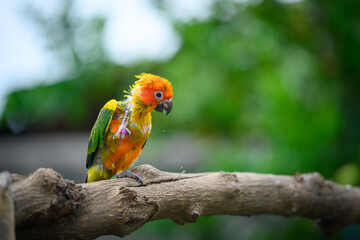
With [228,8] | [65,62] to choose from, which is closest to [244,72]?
[228,8]

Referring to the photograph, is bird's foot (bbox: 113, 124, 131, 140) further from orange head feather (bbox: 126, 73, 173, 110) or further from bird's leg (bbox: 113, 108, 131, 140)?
orange head feather (bbox: 126, 73, 173, 110)

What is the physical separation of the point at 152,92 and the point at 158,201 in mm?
453

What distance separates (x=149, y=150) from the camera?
10.9ft

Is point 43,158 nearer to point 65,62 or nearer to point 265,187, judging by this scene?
point 65,62

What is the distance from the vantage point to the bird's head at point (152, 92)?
55.4 inches

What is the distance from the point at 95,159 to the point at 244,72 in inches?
103

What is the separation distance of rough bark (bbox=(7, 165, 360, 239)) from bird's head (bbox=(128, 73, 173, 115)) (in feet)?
0.90

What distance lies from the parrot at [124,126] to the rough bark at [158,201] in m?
0.14

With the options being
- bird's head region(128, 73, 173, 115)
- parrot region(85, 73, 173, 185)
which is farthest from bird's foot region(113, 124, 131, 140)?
bird's head region(128, 73, 173, 115)

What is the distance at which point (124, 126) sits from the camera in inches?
58.3

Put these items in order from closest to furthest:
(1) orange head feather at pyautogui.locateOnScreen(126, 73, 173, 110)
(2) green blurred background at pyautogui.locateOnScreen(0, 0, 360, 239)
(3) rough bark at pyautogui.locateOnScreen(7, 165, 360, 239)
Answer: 1. (3) rough bark at pyautogui.locateOnScreen(7, 165, 360, 239)
2. (1) orange head feather at pyautogui.locateOnScreen(126, 73, 173, 110)
3. (2) green blurred background at pyautogui.locateOnScreen(0, 0, 360, 239)

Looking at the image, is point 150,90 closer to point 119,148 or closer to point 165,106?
point 165,106

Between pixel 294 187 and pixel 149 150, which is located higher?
pixel 149 150

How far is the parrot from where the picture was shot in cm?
143
